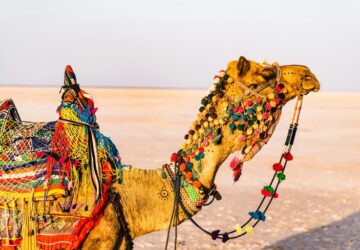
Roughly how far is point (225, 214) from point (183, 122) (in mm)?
21257

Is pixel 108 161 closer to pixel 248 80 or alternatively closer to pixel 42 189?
pixel 42 189

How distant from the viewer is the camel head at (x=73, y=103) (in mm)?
4184

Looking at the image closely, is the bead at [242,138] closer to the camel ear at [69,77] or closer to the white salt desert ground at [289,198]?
the camel ear at [69,77]

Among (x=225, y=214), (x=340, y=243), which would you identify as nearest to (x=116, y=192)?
(x=340, y=243)

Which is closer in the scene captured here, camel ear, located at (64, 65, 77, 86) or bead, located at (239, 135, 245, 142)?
bead, located at (239, 135, 245, 142)

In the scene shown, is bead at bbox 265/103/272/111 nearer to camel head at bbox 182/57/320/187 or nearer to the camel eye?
camel head at bbox 182/57/320/187

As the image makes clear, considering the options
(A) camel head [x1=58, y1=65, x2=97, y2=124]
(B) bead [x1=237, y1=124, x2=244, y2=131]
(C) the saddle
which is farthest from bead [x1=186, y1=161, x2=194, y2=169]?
(A) camel head [x1=58, y1=65, x2=97, y2=124]

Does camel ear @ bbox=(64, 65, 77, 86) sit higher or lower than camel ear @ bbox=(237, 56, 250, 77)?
lower

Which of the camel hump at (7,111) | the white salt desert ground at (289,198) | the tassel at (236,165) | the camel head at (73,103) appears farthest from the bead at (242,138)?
the white salt desert ground at (289,198)

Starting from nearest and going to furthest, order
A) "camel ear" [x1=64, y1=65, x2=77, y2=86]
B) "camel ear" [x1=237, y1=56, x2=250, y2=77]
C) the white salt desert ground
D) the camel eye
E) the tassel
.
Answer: "camel ear" [x1=237, y1=56, x2=250, y2=77]
the camel eye
the tassel
"camel ear" [x1=64, y1=65, x2=77, y2=86]
the white salt desert ground

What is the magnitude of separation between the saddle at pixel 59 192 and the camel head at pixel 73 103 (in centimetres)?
6

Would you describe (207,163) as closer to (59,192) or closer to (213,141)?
(213,141)

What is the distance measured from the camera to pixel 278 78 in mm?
3998

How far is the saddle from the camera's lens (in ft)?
13.3
